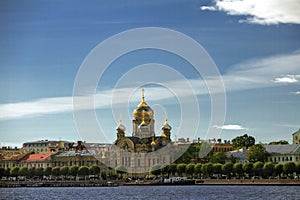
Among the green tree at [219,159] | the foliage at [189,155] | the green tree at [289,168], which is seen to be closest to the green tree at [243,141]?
the foliage at [189,155]

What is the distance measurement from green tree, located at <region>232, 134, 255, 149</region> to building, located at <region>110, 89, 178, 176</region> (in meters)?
14.9

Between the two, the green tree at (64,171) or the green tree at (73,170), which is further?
the green tree at (64,171)

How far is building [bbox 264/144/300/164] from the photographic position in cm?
11619

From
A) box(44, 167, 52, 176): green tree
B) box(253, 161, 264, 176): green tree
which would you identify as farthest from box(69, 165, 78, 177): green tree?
box(253, 161, 264, 176): green tree

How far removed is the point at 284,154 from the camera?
11738 cm

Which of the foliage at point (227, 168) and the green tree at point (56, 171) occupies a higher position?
→ the green tree at point (56, 171)

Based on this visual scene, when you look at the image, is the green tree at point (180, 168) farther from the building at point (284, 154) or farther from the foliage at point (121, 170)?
the foliage at point (121, 170)

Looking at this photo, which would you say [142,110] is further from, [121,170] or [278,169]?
[278,169]

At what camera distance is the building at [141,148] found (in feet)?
429

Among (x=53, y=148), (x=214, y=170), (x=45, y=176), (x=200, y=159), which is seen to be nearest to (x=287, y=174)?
(x=214, y=170)

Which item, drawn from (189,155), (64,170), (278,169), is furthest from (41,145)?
(278,169)

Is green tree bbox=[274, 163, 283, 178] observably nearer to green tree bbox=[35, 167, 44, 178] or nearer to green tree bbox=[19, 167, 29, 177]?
green tree bbox=[35, 167, 44, 178]

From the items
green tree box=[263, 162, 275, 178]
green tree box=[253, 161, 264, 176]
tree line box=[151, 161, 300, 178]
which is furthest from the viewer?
green tree box=[253, 161, 264, 176]

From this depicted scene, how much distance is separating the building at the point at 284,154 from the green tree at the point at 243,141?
65.6 feet
